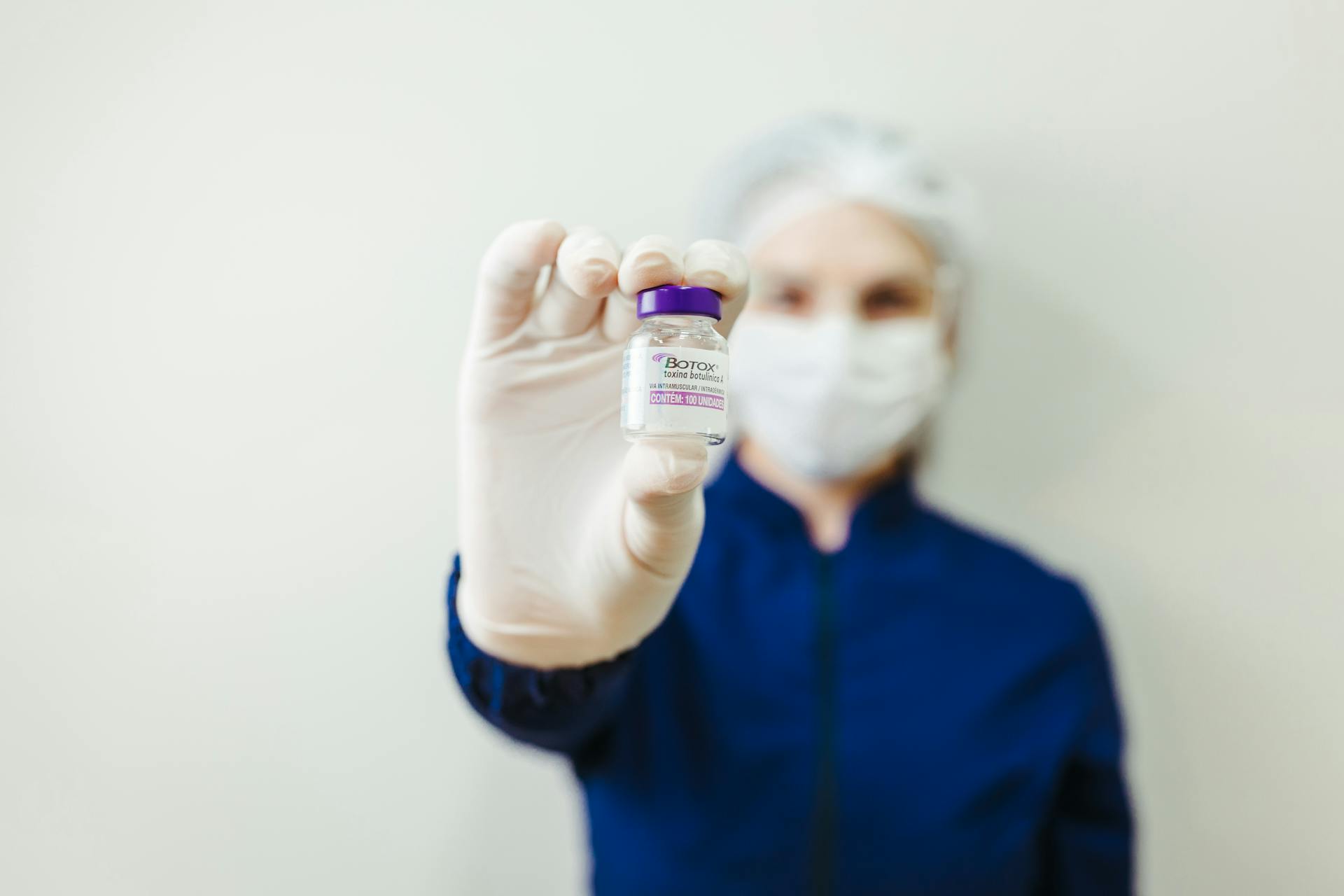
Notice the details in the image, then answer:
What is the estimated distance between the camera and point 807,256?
1.14 m

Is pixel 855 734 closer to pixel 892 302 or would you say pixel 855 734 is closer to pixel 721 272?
pixel 892 302

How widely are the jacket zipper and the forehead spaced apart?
1.30ft

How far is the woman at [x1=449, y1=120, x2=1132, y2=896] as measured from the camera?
1048 millimetres

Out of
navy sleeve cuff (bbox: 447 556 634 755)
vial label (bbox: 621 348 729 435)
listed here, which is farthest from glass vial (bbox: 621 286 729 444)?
navy sleeve cuff (bbox: 447 556 634 755)

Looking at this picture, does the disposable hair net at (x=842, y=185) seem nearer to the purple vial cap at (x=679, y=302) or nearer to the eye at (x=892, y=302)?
the eye at (x=892, y=302)

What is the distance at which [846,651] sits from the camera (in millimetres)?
1117

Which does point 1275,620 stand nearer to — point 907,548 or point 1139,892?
point 1139,892

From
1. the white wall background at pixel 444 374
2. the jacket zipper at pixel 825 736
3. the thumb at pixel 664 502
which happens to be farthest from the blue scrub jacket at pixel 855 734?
the thumb at pixel 664 502

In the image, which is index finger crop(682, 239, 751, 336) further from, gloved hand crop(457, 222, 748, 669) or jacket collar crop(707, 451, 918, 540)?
jacket collar crop(707, 451, 918, 540)

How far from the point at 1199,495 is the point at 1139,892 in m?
0.61

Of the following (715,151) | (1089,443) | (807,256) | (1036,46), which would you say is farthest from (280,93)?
(1089,443)

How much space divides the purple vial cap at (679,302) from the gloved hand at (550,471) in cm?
6

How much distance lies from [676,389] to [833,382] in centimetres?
56

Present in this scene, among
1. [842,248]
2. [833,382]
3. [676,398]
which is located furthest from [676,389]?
[842,248]
